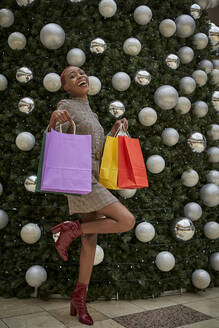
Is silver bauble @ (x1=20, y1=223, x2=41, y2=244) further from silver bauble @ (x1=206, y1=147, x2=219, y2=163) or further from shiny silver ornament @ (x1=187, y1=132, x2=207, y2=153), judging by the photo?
silver bauble @ (x1=206, y1=147, x2=219, y2=163)

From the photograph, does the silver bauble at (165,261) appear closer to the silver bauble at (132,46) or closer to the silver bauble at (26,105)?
the silver bauble at (26,105)

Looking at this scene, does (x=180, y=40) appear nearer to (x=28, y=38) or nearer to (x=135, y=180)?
(x=28, y=38)

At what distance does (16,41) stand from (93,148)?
1.26 m

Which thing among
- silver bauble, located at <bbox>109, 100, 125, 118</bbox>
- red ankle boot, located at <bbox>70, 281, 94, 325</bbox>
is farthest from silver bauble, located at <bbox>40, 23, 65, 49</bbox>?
red ankle boot, located at <bbox>70, 281, 94, 325</bbox>

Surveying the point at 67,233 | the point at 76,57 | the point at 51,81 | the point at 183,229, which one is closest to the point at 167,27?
the point at 76,57

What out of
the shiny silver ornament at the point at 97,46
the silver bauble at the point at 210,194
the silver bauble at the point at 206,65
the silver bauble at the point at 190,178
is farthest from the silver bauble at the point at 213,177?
the shiny silver ornament at the point at 97,46

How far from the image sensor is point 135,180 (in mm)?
1996

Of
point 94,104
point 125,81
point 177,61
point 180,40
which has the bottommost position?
point 94,104

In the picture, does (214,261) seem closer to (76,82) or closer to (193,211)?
(193,211)

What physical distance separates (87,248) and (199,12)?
235 cm

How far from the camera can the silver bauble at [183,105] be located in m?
2.84

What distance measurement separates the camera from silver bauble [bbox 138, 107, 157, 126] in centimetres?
268

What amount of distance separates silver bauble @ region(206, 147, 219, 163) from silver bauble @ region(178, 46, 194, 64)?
2.68ft

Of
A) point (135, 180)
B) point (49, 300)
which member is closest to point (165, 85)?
point (135, 180)
